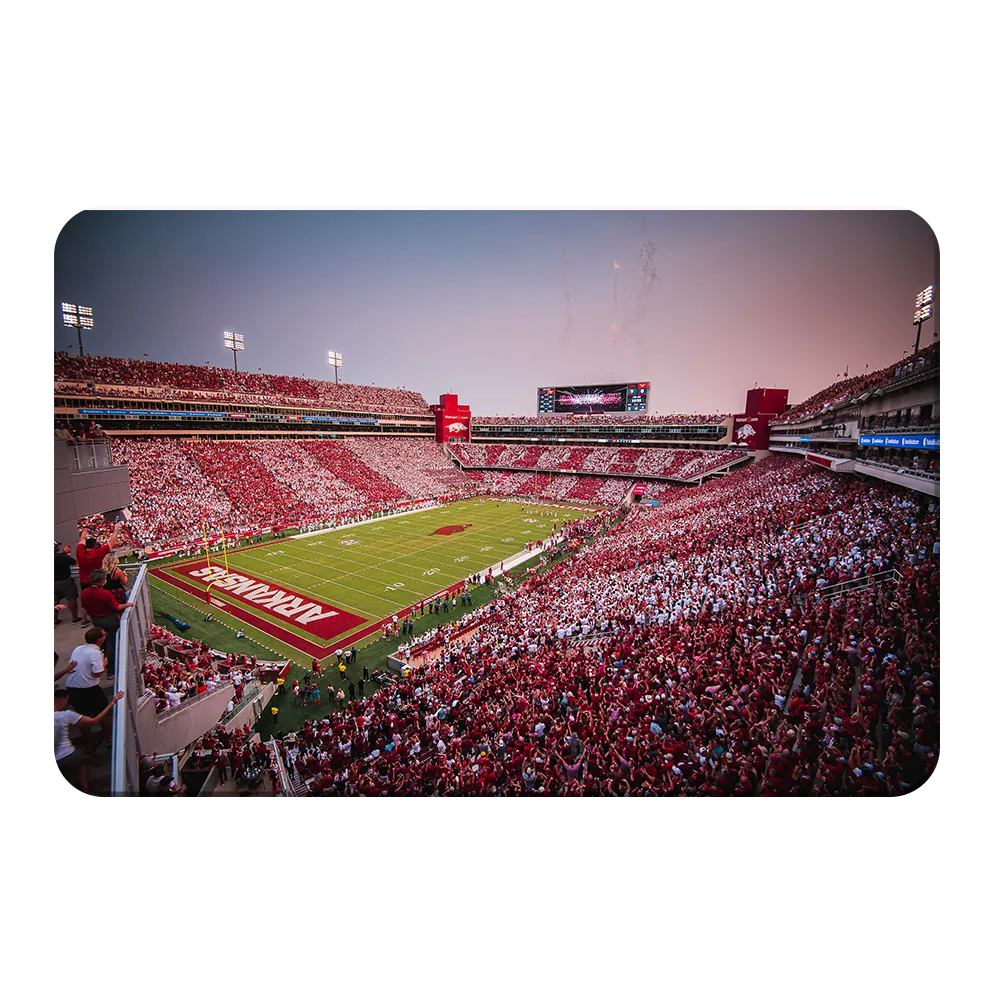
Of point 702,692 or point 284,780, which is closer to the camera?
point 284,780

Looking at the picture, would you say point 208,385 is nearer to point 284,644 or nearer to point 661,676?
point 284,644

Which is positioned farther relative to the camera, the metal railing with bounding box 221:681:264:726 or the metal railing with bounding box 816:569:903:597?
the metal railing with bounding box 221:681:264:726

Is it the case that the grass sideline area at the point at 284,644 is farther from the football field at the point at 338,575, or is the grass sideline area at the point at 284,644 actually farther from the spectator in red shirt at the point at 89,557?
the spectator in red shirt at the point at 89,557

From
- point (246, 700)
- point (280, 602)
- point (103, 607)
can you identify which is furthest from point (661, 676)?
point (280, 602)

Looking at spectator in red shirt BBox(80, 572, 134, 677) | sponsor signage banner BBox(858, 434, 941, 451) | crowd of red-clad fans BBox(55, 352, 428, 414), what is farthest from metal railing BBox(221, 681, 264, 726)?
crowd of red-clad fans BBox(55, 352, 428, 414)

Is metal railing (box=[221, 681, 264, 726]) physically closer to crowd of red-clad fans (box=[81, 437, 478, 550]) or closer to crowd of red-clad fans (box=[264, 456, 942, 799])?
crowd of red-clad fans (box=[264, 456, 942, 799])

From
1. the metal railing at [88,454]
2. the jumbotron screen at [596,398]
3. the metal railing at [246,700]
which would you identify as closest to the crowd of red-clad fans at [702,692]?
the metal railing at [246,700]
